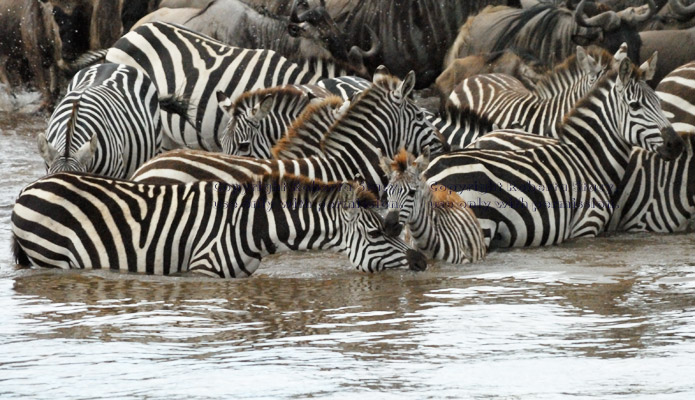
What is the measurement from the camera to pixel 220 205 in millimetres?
8367

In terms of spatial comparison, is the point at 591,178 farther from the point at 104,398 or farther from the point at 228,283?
the point at 104,398

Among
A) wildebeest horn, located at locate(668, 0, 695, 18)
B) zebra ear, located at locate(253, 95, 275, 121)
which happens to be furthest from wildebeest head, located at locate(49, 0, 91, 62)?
zebra ear, located at locate(253, 95, 275, 121)

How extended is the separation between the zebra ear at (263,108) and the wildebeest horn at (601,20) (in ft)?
18.7

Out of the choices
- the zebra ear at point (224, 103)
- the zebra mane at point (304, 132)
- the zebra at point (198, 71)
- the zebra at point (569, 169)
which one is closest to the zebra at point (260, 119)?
the zebra ear at point (224, 103)

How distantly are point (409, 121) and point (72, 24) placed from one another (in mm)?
11824

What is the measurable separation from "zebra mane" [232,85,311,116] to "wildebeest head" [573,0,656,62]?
5.37 metres

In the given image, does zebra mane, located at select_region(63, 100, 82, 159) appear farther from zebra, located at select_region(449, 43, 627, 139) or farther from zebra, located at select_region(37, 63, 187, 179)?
zebra, located at select_region(449, 43, 627, 139)

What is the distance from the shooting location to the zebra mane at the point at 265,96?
37.2ft

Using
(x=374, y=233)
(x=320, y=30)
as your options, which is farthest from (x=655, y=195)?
(x=320, y=30)

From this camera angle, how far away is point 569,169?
10.4 meters

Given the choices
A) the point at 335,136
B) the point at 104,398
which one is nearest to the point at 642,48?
the point at 335,136

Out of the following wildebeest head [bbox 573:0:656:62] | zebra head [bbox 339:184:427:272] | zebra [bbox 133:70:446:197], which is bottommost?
zebra head [bbox 339:184:427:272]

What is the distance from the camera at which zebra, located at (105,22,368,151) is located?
1328 centimetres

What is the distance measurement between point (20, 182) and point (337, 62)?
11.3 ft
